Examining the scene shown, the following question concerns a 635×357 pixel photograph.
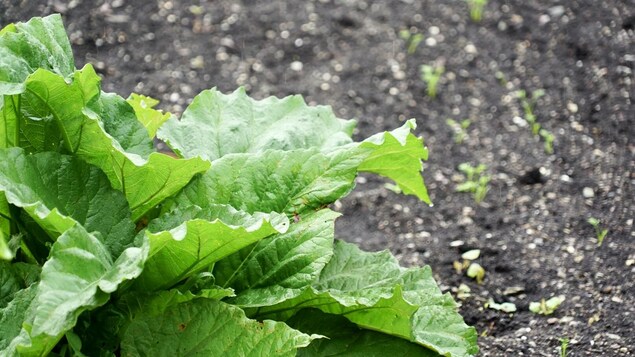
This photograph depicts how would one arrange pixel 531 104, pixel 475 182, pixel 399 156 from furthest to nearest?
pixel 531 104 → pixel 475 182 → pixel 399 156

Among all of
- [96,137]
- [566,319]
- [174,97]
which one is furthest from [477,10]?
[96,137]

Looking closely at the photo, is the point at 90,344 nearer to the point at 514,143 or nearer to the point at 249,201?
the point at 249,201

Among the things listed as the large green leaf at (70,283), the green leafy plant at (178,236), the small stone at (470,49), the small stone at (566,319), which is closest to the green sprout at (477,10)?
the small stone at (470,49)

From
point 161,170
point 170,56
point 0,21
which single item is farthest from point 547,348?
point 0,21

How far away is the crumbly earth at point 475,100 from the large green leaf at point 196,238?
3.86ft

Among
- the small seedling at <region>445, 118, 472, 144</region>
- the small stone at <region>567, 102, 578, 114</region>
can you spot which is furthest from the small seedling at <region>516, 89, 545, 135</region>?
the small seedling at <region>445, 118, 472, 144</region>

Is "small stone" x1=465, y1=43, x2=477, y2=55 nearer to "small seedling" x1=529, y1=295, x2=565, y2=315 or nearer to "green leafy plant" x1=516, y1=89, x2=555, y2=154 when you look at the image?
"green leafy plant" x1=516, y1=89, x2=555, y2=154

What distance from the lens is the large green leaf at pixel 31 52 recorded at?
6.53 feet

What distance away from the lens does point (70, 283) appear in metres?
1.71

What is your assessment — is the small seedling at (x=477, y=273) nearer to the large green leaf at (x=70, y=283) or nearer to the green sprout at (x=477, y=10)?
the large green leaf at (x=70, y=283)

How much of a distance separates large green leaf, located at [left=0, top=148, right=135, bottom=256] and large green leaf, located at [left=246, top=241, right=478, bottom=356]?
14.2 inches

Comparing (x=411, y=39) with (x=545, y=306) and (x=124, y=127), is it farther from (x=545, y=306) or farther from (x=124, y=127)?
(x=124, y=127)

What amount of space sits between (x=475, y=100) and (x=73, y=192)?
8.62ft

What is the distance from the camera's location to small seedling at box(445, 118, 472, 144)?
402 centimetres
